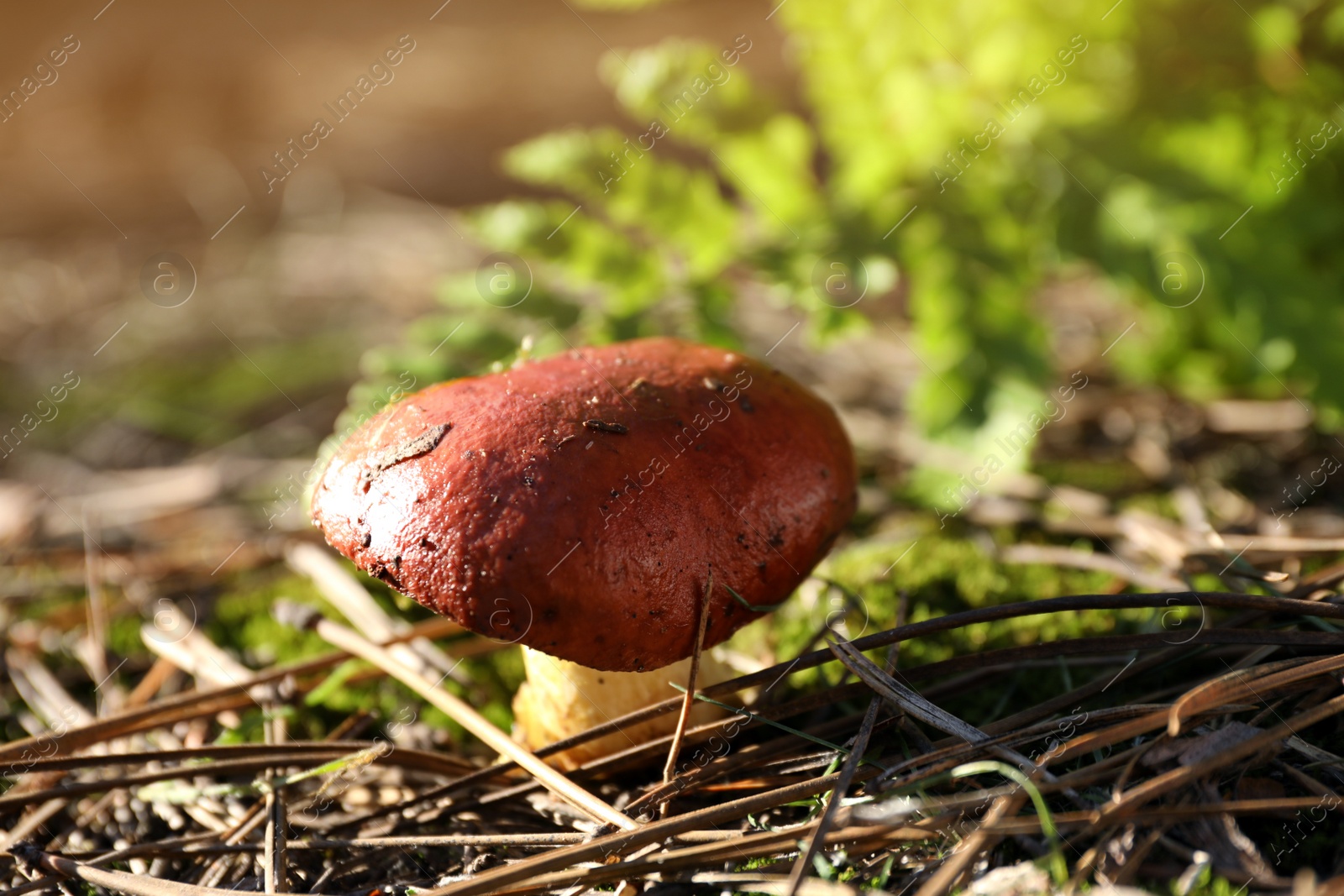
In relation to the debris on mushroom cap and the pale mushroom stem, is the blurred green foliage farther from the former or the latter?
the pale mushroom stem

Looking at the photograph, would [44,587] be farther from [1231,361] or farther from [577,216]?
[1231,361]

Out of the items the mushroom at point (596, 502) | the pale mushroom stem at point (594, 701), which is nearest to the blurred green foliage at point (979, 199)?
the mushroom at point (596, 502)

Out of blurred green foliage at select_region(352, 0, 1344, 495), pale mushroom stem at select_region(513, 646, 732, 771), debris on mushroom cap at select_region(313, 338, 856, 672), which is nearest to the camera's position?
debris on mushroom cap at select_region(313, 338, 856, 672)

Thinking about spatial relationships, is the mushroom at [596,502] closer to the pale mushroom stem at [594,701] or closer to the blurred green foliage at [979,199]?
the pale mushroom stem at [594,701]

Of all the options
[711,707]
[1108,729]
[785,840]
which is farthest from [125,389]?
[1108,729]

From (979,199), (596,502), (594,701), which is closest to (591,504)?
(596,502)

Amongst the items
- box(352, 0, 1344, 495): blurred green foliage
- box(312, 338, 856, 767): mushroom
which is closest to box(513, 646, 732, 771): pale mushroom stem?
box(312, 338, 856, 767): mushroom

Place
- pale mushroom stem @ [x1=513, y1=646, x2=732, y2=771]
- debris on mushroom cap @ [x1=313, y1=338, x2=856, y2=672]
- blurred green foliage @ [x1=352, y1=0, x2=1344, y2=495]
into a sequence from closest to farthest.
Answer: debris on mushroom cap @ [x1=313, y1=338, x2=856, y2=672], pale mushroom stem @ [x1=513, y1=646, x2=732, y2=771], blurred green foliage @ [x1=352, y1=0, x2=1344, y2=495]
